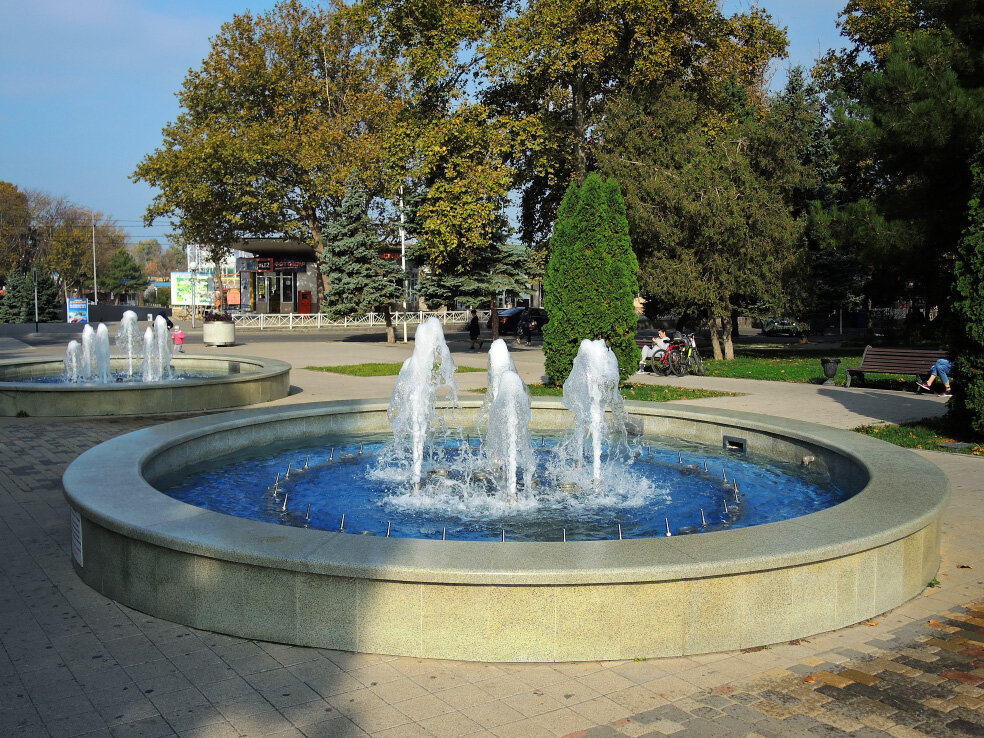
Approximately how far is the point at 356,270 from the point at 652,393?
22.5m

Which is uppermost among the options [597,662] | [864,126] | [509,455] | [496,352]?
[864,126]

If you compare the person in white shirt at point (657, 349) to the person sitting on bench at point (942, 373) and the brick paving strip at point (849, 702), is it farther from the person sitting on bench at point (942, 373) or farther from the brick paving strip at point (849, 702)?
the brick paving strip at point (849, 702)

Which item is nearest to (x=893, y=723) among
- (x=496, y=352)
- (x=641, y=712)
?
(x=641, y=712)

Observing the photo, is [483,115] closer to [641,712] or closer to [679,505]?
[679,505]

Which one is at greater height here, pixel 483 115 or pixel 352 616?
pixel 483 115

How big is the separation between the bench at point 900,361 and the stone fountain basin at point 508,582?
11768 millimetres

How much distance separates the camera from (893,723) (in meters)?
3.90

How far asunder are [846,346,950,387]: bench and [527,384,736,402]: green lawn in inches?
122

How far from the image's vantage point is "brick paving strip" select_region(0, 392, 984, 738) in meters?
3.87

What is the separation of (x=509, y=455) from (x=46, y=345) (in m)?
29.7

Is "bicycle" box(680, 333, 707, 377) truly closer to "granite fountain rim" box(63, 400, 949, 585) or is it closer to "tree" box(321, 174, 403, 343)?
"granite fountain rim" box(63, 400, 949, 585)

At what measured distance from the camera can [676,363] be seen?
20234 millimetres

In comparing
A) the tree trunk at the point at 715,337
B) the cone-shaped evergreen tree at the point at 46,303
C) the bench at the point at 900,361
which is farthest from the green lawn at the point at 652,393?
the cone-shaped evergreen tree at the point at 46,303

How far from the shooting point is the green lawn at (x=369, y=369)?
21.1m
